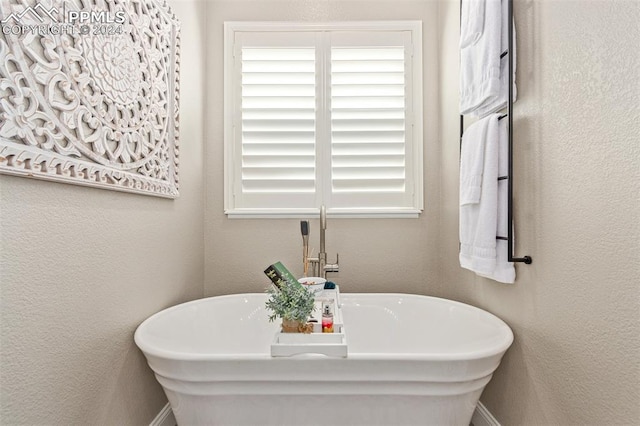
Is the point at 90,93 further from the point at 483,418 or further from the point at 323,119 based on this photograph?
the point at 483,418

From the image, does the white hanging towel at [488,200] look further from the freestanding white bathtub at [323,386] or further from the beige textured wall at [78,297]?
the beige textured wall at [78,297]

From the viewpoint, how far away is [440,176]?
2354 millimetres

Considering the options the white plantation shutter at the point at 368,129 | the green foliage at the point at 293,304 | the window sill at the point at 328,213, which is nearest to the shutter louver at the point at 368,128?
the white plantation shutter at the point at 368,129

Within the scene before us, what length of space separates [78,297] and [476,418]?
1.95 meters

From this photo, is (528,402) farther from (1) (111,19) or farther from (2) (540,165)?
(1) (111,19)

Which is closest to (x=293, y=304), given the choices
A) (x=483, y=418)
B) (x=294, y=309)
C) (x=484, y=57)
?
(x=294, y=309)

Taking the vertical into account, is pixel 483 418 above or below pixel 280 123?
below

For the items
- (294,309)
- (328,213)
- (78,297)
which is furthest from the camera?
(328,213)

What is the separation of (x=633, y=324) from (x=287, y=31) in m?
2.37

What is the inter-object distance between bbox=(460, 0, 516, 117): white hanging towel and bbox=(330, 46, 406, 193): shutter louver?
2.05 ft

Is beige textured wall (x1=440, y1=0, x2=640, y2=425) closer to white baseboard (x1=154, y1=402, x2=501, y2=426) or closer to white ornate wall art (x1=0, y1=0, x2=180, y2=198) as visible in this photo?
white baseboard (x1=154, y1=402, x2=501, y2=426)

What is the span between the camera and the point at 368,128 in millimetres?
2336

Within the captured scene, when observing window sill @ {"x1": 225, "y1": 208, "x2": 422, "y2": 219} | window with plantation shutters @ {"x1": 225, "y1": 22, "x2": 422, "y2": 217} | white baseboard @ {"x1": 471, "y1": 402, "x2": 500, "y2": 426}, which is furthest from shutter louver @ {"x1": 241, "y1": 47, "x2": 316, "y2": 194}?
white baseboard @ {"x1": 471, "y1": 402, "x2": 500, "y2": 426}

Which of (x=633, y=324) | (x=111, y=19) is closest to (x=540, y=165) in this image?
(x=633, y=324)
